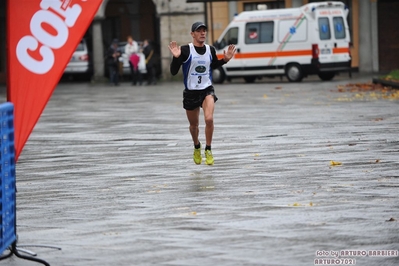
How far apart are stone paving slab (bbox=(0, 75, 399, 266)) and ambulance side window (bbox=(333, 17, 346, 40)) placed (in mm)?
14236

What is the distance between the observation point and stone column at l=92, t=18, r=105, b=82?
4366 centimetres

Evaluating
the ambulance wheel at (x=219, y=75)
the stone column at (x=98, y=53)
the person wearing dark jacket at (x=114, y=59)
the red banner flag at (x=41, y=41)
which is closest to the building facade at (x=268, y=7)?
the stone column at (x=98, y=53)

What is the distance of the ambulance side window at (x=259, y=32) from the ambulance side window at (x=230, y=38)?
1.53ft

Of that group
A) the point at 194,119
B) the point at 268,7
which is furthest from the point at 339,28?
the point at 194,119

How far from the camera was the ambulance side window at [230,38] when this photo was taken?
35938mm

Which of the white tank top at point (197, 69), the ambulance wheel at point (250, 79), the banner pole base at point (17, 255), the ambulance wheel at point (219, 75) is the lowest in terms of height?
the ambulance wheel at point (250, 79)

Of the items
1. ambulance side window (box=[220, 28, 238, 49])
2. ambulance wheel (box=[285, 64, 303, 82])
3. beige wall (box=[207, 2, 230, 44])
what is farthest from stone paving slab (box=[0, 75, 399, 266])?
beige wall (box=[207, 2, 230, 44])

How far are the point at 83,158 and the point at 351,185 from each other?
4.83m

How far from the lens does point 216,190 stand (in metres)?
9.92

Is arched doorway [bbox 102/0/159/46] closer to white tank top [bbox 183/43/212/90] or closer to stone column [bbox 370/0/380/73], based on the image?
stone column [bbox 370/0/380/73]

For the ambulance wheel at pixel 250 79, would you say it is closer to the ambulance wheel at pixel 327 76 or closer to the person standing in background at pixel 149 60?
the ambulance wheel at pixel 327 76

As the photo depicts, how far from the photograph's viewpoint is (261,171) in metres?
11.4

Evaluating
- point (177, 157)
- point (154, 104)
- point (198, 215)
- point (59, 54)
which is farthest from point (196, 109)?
point (154, 104)

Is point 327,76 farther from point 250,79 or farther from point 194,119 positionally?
point 194,119
